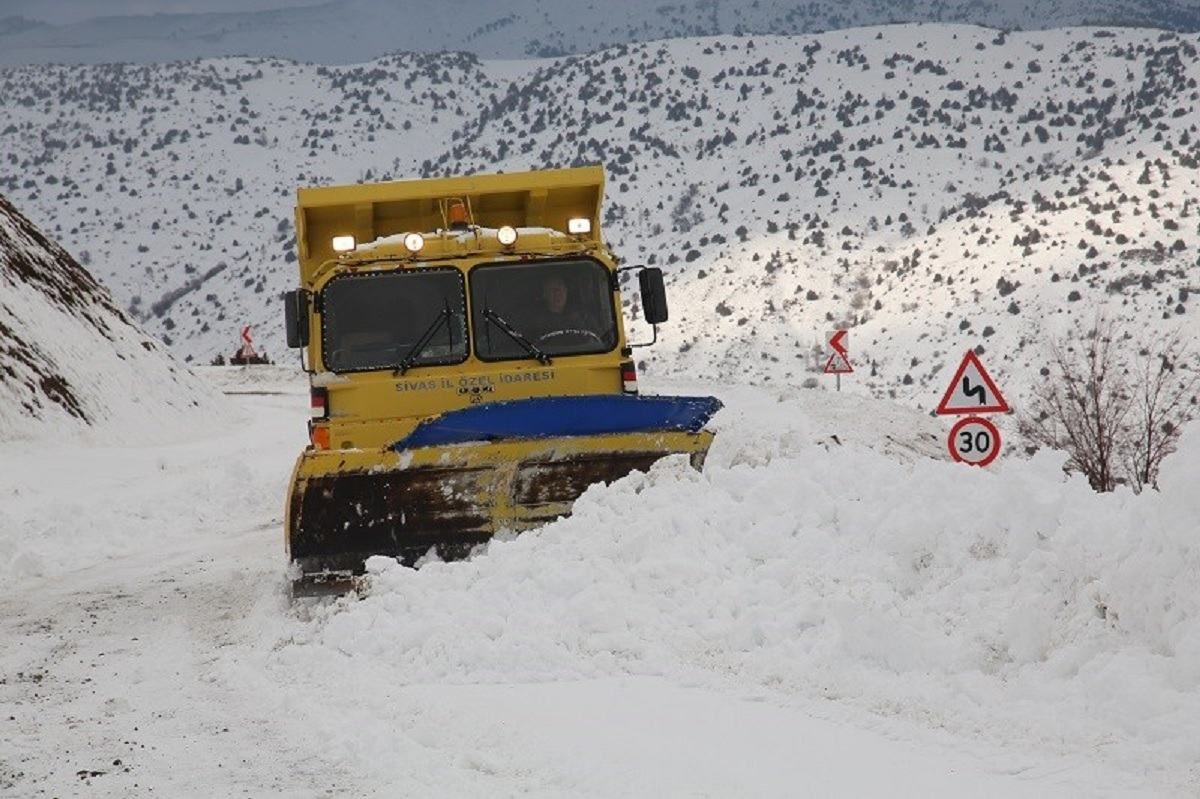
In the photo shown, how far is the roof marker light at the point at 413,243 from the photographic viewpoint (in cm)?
1061

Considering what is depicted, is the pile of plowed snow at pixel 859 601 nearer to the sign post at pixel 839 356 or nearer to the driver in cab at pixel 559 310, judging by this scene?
the driver in cab at pixel 559 310

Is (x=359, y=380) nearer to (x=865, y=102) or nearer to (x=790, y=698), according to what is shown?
(x=790, y=698)

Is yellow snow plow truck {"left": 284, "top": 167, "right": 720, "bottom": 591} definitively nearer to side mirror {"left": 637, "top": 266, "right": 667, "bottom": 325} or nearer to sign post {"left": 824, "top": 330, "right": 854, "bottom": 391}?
side mirror {"left": 637, "top": 266, "right": 667, "bottom": 325}

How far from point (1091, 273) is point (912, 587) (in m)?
45.7

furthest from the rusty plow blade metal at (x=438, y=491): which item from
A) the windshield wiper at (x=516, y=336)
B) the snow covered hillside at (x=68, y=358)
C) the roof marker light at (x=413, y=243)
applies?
the snow covered hillside at (x=68, y=358)

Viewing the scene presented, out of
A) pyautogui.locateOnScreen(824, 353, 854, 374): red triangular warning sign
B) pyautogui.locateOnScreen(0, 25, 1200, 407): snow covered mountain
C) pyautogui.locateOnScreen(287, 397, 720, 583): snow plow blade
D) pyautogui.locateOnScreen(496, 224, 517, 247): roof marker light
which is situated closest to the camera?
pyautogui.locateOnScreen(287, 397, 720, 583): snow plow blade

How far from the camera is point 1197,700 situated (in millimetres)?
4805

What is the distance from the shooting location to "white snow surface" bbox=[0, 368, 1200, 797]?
4.90 m

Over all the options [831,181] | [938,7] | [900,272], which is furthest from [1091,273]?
[938,7]

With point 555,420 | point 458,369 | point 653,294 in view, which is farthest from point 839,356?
point 555,420

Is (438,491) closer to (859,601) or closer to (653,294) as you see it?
(653,294)

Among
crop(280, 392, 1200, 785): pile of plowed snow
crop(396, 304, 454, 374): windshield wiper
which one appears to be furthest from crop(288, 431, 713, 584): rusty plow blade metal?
crop(396, 304, 454, 374): windshield wiper

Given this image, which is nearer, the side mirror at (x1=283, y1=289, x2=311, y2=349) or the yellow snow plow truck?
the yellow snow plow truck

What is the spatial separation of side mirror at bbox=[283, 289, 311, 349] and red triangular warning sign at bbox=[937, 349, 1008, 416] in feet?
18.1
